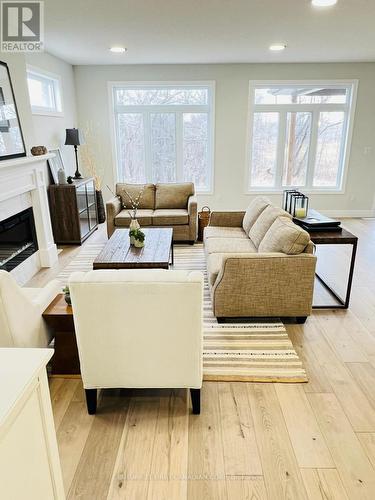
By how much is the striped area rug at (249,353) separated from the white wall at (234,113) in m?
3.73

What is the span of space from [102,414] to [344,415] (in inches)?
54.0

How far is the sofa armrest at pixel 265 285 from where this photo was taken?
8.84 ft

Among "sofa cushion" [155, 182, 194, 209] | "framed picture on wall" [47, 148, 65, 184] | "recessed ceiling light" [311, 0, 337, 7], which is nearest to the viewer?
"recessed ceiling light" [311, 0, 337, 7]

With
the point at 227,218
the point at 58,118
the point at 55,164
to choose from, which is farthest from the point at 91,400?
the point at 58,118

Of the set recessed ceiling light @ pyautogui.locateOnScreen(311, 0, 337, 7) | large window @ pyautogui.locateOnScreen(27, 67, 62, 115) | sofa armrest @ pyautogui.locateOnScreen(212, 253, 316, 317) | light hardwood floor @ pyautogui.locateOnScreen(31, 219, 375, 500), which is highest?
recessed ceiling light @ pyautogui.locateOnScreen(311, 0, 337, 7)

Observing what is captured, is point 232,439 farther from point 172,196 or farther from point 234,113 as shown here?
point 234,113

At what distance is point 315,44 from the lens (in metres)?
4.45

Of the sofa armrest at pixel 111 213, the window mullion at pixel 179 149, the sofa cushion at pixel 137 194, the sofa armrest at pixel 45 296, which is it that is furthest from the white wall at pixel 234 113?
the sofa armrest at pixel 45 296

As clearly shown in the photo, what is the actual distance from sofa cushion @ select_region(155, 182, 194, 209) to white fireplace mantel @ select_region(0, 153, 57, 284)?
1649mm

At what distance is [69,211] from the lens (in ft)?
15.6

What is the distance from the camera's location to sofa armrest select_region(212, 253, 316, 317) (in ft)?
8.84

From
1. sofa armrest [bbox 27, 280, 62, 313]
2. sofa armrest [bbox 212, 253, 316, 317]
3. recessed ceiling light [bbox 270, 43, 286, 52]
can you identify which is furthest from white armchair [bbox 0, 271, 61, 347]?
recessed ceiling light [bbox 270, 43, 286, 52]

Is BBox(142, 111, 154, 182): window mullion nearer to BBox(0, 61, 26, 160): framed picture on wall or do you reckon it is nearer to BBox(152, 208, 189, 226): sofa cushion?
BBox(152, 208, 189, 226): sofa cushion

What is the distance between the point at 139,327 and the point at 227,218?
107 inches
